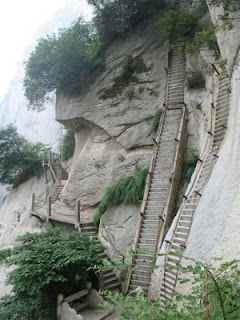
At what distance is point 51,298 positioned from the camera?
9.96 metres

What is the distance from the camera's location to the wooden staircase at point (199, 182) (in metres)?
8.23

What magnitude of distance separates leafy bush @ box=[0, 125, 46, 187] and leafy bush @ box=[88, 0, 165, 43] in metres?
12.3

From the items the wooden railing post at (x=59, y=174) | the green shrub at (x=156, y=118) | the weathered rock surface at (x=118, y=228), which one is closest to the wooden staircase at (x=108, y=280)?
the weathered rock surface at (x=118, y=228)

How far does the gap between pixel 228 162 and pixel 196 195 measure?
1.88 meters

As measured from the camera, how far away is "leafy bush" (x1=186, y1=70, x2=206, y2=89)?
42.5ft

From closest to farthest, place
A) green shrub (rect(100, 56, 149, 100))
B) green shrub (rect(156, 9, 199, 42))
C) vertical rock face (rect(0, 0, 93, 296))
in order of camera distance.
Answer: green shrub (rect(156, 9, 199, 42)), green shrub (rect(100, 56, 149, 100)), vertical rock face (rect(0, 0, 93, 296))

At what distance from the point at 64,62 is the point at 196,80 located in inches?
349

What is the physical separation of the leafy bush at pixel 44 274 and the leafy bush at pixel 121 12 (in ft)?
43.8

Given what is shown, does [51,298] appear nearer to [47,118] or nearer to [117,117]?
[117,117]

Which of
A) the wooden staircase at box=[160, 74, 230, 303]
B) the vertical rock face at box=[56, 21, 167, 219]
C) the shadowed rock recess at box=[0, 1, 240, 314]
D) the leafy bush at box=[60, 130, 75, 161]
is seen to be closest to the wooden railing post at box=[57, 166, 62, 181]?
the shadowed rock recess at box=[0, 1, 240, 314]

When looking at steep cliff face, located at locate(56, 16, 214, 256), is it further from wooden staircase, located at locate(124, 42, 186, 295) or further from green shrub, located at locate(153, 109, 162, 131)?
wooden staircase, located at locate(124, 42, 186, 295)

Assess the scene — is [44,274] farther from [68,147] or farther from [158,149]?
[68,147]

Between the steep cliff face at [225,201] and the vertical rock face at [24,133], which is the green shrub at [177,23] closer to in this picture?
the steep cliff face at [225,201]

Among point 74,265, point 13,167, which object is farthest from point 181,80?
point 13,167
